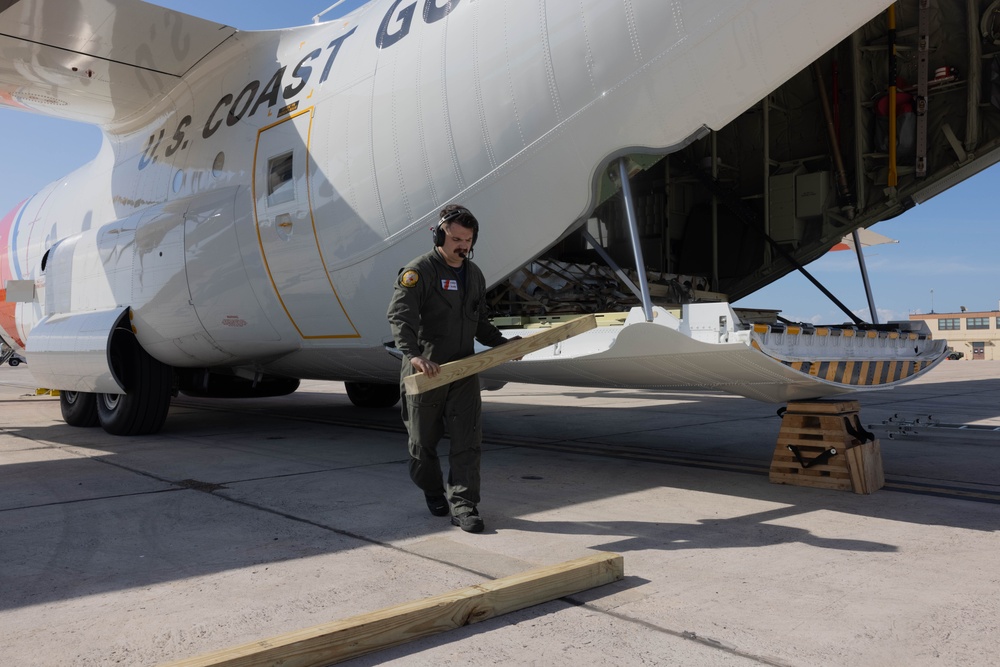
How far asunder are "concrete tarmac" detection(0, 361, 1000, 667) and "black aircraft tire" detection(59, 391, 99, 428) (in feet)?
5.66

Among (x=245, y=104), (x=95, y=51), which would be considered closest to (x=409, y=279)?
(x=245, y=104)

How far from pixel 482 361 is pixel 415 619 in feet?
5.22

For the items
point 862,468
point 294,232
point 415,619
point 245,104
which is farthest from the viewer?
point 245,104

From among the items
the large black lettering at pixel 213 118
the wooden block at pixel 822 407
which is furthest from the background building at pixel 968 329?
the large black lettering at pixel 213 118

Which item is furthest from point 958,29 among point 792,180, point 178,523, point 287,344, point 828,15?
point 178,523

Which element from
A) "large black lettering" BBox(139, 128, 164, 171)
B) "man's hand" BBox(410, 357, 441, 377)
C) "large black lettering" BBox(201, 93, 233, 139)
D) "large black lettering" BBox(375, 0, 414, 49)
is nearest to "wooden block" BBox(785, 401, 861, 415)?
"man's hand" BBox(410, 357, 441, 377)

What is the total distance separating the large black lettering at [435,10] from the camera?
5.56 m

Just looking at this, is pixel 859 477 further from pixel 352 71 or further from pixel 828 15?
pixel 352 71

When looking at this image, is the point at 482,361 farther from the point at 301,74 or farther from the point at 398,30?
the point at 301,74

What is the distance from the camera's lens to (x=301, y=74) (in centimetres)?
676

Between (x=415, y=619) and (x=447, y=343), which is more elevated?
(x=447, y=343)

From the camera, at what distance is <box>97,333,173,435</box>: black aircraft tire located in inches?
340

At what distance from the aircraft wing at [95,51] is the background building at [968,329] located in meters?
67.7

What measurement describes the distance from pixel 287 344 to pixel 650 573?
15.3ft
